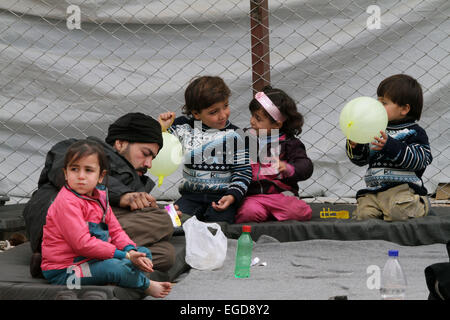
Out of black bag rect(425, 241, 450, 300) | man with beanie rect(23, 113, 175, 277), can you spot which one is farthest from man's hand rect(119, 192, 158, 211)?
black bag rect(425, 241, 450, 300)

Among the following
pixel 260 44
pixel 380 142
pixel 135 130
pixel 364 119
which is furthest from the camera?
pixel 260 44

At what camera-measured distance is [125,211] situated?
263 cm

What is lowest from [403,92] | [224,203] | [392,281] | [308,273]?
[308,273]

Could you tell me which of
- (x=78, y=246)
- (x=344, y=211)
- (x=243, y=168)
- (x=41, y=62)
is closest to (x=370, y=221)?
(x=344, y=211)

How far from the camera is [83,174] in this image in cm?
214

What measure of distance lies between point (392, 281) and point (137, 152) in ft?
3.98

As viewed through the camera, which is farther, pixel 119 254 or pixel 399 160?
pixel 399 160

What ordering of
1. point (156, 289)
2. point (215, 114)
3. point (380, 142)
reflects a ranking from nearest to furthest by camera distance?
point (156, 289) → point (380, 142) → point (215, 114)

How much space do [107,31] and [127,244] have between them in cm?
268

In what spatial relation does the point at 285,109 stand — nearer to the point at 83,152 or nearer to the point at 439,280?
the point at 83,152

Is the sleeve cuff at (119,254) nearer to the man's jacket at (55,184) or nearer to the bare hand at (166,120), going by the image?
the man's jacket at (55,184)

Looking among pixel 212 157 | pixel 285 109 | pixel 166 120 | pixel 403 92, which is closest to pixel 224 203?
pixel 212 157
